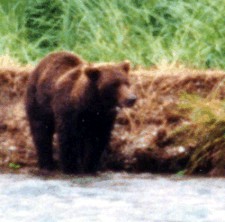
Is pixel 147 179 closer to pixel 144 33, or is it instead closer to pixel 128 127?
pixel 128 127

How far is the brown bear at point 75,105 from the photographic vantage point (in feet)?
29.4

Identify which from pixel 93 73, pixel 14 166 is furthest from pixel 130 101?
pixel 14 166

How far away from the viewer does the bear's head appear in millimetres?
8906

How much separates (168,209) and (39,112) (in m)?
2.57

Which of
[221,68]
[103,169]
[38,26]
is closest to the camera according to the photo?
[103,169]

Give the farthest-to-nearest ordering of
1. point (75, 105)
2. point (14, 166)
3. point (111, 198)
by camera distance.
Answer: point (14, 166) < point (75, 105) < point (111, 198)

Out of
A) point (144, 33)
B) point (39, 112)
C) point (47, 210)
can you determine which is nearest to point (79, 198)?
point (47, 210)

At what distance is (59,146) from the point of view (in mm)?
9156

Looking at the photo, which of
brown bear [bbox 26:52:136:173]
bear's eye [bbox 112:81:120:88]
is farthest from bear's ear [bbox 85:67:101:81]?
bear's eye [bbox 112:81:120:88]

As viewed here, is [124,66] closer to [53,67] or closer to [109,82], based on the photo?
[109,82]

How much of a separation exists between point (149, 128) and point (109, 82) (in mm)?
793

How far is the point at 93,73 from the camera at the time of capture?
8938 millimetres

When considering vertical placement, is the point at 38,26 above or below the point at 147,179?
above

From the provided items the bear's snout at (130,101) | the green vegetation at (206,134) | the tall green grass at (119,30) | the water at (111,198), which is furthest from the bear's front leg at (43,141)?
the tall green grass at (119,30)
